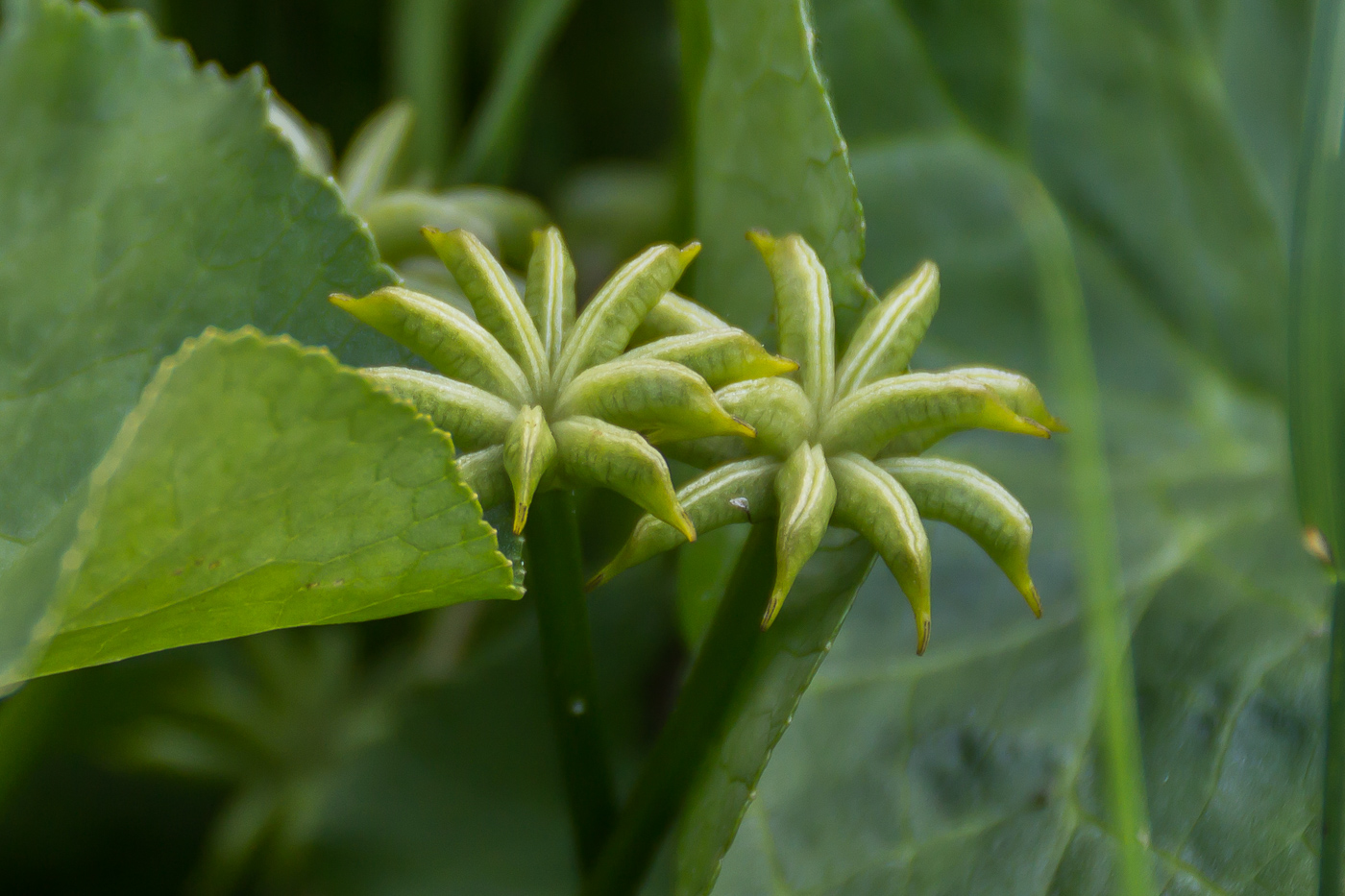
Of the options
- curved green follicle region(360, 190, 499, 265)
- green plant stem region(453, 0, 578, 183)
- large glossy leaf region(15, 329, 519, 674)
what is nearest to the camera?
large glossy leaf region(15, 329, 519, 674)

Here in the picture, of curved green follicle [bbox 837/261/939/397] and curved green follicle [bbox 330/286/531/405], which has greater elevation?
curved green follicle [bbox 330/286/531/405]

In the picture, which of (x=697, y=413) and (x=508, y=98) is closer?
(x=697, y=413)

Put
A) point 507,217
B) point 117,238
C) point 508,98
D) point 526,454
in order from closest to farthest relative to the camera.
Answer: point 526,454, point 117,238, point 507,217, point 508,98

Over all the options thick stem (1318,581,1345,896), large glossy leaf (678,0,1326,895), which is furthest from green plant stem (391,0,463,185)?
thick stem (1318,581,1345,896)

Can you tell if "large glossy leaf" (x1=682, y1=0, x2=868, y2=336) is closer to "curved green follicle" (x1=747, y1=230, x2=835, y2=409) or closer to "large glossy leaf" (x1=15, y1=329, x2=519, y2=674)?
"curved green follicle" (x1=747, y1=230, x2=835, y2=409)

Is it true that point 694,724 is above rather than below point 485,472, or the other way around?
below

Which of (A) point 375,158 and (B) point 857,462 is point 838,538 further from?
(A) point 375,158

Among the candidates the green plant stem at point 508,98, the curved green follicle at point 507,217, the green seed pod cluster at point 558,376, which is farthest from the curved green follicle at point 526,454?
the green plant stem at point 508,98

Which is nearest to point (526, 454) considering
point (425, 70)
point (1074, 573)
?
point (1074, 573)
